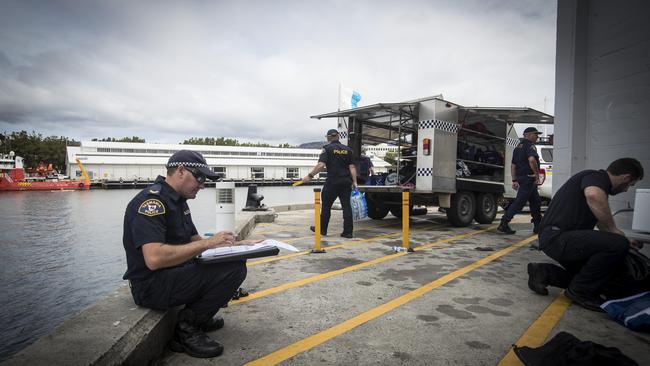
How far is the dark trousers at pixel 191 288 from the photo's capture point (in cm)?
222

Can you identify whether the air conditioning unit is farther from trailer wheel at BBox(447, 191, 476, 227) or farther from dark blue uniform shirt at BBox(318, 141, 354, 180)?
trailer wheel at BBox(447, 191, 476, 227)

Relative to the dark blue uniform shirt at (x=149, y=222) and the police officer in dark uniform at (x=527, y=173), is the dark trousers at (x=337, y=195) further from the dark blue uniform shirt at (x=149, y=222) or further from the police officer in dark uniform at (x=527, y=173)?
the dark blue uniform shirt at (x=149, y=222)

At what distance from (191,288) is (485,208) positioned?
783 centimetres

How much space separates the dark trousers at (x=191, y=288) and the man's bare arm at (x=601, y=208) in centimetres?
300

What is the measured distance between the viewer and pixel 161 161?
190 ft

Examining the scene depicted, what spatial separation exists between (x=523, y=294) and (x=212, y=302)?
9.54 feet

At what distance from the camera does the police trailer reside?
23.0 ft

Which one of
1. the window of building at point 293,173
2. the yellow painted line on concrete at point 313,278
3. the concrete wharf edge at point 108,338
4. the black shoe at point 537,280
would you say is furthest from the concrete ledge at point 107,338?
the window of building at point 293,173

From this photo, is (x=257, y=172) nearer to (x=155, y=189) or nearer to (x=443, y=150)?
(x=443, y=150)

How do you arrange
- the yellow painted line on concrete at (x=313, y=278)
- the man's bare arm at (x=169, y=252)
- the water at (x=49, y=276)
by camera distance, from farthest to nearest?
the water at (x=49, y=276)
the yellow painted line on concrete at (x=313, y=278)
the man's bare arm at (x=169, y=252)

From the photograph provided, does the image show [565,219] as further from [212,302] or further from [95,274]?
[95,274]

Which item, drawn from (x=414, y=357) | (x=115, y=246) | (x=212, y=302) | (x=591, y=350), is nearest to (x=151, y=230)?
(x=212, y=302)

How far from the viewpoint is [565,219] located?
3234mm

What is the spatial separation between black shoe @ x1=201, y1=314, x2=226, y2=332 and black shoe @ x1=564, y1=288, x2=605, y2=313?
9.90ft
